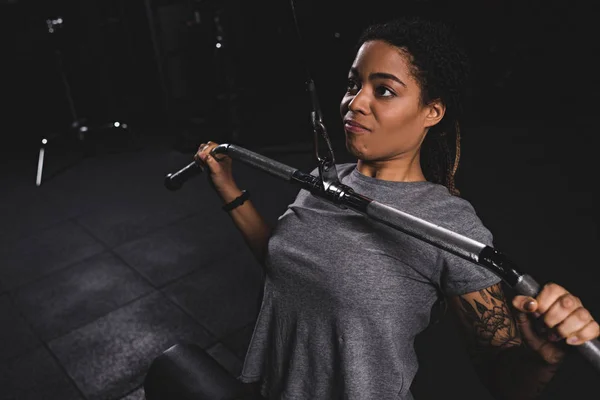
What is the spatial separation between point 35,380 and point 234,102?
11.7 ft

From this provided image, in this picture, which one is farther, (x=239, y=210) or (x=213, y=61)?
(x=213, y=61)

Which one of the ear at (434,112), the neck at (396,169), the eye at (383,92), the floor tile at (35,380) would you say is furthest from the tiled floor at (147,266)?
the eye at (383,92)

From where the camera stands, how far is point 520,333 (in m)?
0.90

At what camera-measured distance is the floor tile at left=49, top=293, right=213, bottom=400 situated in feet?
7.69

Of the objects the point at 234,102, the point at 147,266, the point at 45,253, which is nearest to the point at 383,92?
the point at 147,266

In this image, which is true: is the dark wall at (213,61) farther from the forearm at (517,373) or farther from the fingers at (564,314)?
the fingers at (564,314)

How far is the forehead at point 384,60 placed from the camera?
1.11 meters

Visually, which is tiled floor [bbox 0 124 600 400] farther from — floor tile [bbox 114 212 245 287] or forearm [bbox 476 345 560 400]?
forearm [bbox 476 345 560 400]

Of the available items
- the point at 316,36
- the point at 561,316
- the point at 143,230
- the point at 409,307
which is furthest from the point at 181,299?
the point at 316,36

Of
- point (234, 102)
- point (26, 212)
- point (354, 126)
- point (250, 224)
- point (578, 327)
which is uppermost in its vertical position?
point (354, 126)

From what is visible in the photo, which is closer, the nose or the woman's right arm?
the nose

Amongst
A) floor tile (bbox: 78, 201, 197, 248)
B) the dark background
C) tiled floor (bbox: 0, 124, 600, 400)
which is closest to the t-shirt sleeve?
tiled floor (bbox: 0, 124, 600, 400)

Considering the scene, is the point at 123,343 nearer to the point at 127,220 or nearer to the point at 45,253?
the point at 45,253

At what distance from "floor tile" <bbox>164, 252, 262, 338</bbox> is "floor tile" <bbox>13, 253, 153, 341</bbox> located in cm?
27
